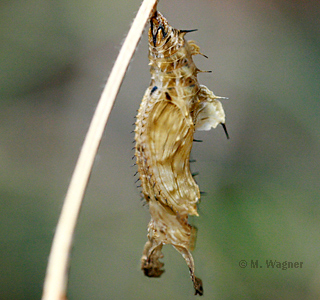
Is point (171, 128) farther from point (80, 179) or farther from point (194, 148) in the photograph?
point (194, 148)

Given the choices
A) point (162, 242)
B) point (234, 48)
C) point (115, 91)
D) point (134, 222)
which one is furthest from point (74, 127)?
point (115, 91)

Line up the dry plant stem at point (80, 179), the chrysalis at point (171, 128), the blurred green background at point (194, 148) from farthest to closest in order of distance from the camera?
the blurred green background at point (194, 148) → the chrysalis at point (171, 128) → the dry plant stem at point (80, 179)

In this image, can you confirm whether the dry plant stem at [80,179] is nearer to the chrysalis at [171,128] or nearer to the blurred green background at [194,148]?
the chrysalis at [171,128]

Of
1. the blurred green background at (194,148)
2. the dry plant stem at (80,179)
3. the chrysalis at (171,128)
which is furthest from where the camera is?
the blurred green background at (194,148)

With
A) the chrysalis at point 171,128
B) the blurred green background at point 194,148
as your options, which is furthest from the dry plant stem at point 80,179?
the blurred green background at point 194,148

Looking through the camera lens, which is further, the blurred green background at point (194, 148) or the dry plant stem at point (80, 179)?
the blurred green background at point (194, 148)

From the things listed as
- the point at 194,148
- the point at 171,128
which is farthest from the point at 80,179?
the point at 194,148
